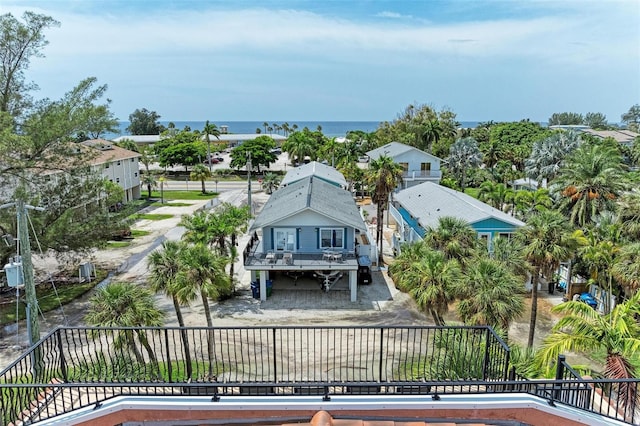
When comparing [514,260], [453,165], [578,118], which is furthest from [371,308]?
[578,118]

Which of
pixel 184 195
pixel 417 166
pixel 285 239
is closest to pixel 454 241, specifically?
pixel 285 239

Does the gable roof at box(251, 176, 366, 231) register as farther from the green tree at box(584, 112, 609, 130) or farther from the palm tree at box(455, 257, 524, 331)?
the green tree at box(584, 112, 609, 130)

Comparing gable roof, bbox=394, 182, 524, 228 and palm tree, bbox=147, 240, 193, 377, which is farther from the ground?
gable roof, bbox=394, 182, 524, 228

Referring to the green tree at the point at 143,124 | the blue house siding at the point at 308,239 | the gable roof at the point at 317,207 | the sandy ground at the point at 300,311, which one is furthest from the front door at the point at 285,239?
the green tree at the point at 143,124

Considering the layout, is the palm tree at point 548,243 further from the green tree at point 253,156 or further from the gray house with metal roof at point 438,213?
the green tree at point 253,156

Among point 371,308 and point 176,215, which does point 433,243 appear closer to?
point 371,308

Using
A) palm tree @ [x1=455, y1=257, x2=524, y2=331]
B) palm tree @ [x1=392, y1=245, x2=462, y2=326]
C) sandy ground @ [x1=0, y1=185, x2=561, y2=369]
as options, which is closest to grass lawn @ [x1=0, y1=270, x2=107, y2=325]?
sandy ground @ [x1=0, y1=185, x2=561, y2=369]
